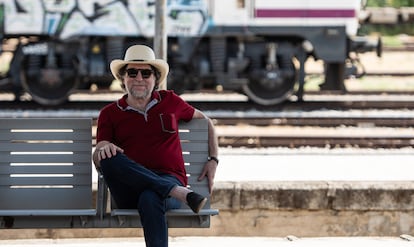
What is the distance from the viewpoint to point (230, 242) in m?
6.39

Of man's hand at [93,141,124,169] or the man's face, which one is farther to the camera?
the man's face

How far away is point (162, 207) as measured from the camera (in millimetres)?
5156

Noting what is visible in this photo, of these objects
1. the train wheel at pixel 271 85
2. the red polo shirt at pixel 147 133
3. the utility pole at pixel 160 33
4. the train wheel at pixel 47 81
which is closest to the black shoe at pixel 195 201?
the red polo shirt at pixel 147 133

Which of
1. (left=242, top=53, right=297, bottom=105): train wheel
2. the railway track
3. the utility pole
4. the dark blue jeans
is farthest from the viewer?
(left=242, top=53, right=297, bottom=105): train wheel

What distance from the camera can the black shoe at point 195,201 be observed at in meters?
5.11

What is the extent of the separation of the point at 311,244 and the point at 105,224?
1.58 m

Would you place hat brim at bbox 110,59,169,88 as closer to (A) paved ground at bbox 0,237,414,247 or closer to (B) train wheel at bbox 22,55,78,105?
(A) paved ground at bbox 0,237,414,247

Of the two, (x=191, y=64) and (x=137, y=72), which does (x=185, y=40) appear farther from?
(x=137, y=72)

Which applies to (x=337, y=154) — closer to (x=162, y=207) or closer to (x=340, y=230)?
(x=340, y=230)

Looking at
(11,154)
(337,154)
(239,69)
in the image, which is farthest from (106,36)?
(11,154)

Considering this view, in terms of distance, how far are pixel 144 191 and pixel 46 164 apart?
76 cm

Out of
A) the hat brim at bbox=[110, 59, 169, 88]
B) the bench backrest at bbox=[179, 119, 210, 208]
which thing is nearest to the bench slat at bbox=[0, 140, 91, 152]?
the hat brim at bbox=[110, 59, 169, 88]

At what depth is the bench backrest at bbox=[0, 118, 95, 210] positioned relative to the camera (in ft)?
18.3

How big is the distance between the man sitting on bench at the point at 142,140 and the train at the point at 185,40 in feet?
29.2
